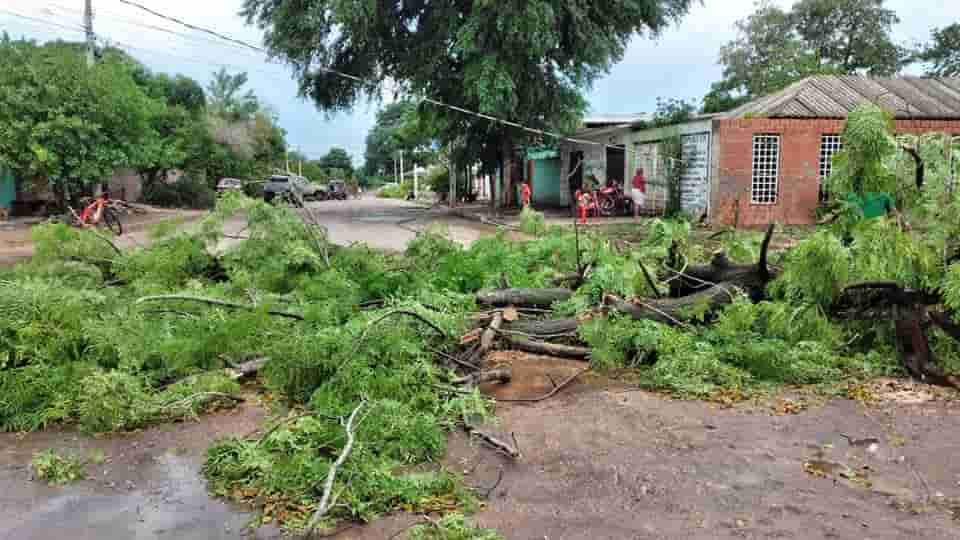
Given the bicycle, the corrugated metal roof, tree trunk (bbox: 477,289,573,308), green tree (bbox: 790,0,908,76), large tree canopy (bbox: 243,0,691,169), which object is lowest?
tree trunk (bbox: 477,289,573,308)

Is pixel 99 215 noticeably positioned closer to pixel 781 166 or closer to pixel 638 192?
pixel 638 192

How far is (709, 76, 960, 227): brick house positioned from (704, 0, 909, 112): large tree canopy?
64.2 feet

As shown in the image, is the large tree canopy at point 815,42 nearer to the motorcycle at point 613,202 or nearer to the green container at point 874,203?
the motorcycle at point 613,202

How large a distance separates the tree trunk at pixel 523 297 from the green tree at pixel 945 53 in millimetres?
37678

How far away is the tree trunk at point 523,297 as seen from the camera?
762 centimetres

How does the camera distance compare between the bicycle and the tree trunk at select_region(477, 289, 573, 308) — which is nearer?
the tree trunk at select_region(477, 289, 573, 308)

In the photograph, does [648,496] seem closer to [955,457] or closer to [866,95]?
[955,457]

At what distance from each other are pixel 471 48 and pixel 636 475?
18845mm

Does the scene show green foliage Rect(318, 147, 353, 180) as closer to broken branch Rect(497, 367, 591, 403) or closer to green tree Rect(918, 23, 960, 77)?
green tree Rect(918, 23, 960, 77)

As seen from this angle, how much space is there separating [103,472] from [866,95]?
21.7m

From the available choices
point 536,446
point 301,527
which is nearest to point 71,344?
point 301,527

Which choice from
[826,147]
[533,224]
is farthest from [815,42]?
[533,224]

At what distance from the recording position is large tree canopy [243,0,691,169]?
849 inches

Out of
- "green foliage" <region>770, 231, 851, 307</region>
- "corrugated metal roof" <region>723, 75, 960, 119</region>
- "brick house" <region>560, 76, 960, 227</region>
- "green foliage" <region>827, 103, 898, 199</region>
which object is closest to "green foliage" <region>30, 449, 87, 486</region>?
"green foliage" <region>770, 231, 851, 307</region>
